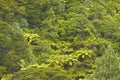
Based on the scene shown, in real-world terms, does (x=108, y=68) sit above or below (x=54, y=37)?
above

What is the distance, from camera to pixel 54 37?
922 inches

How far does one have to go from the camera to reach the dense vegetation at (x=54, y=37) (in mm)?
18062

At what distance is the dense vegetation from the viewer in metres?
18.1

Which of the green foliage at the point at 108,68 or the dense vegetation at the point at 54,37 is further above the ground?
the green foliage at the point at 108,68

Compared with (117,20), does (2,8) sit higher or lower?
higher

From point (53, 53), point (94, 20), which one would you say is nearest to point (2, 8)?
point (53, 53)

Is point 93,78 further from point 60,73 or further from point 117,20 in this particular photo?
point 117,20

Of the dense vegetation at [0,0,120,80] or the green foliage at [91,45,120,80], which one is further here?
the dense vegetation at [0,0,120,80]

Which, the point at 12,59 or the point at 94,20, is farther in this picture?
the point at 94,20

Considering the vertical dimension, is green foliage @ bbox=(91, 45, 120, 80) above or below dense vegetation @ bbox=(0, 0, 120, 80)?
above

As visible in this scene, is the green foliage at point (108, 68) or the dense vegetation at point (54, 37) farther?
the dense vegetation at point (54, 37)

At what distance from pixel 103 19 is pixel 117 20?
1830 mm

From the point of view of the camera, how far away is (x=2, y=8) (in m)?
22.1

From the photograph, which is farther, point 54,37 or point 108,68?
point 54,37
